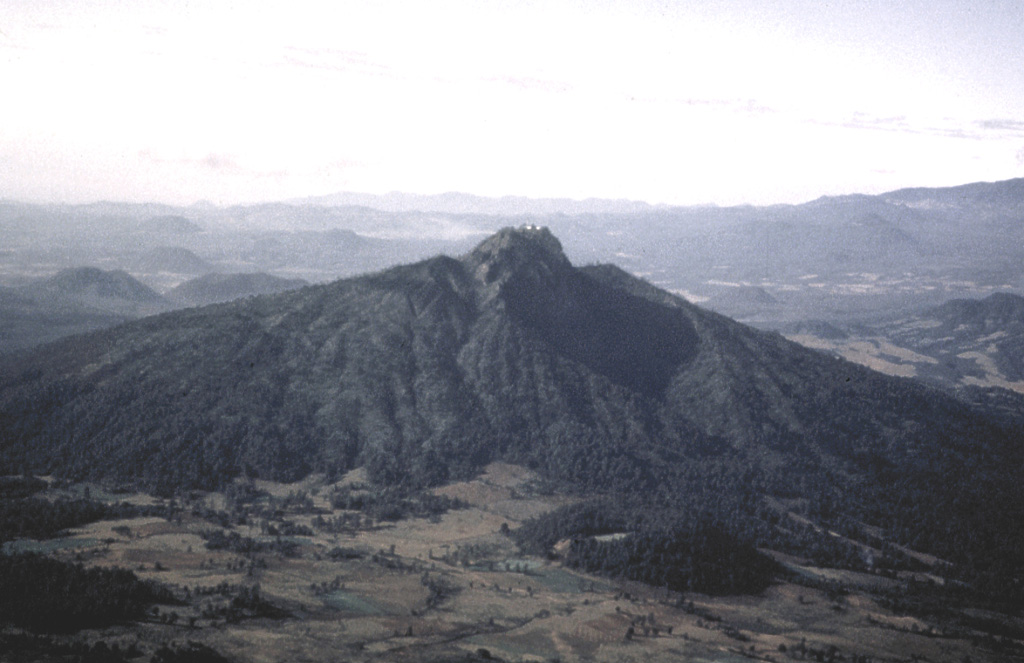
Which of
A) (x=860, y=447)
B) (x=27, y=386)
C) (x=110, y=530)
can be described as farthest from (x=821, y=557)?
(x=27, y=386)

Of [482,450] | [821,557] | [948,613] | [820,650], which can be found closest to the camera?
[820,650]

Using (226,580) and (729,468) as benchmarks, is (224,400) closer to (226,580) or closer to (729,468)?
(226,580)

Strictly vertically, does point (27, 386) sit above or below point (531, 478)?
above

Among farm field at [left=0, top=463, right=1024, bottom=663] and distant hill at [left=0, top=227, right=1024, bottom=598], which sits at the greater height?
distant hill at [left=0, top=227, right=1024, bottom=598]

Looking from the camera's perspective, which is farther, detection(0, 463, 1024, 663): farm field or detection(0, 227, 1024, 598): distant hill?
detection(0, 227, 1024, 598): distant hill

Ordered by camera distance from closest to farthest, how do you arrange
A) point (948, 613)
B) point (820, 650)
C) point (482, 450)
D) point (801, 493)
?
point (820, 650)
point (948, 613)
point (801, 493)
point (482, 450)

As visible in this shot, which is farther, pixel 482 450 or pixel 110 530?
pixel 482 450

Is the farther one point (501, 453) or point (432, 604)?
point (501, 453)

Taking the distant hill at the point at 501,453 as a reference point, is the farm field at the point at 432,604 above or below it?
below

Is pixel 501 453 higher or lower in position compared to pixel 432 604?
higher

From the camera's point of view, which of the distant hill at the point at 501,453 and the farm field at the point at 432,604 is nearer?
the farm field at the point at 432,604
